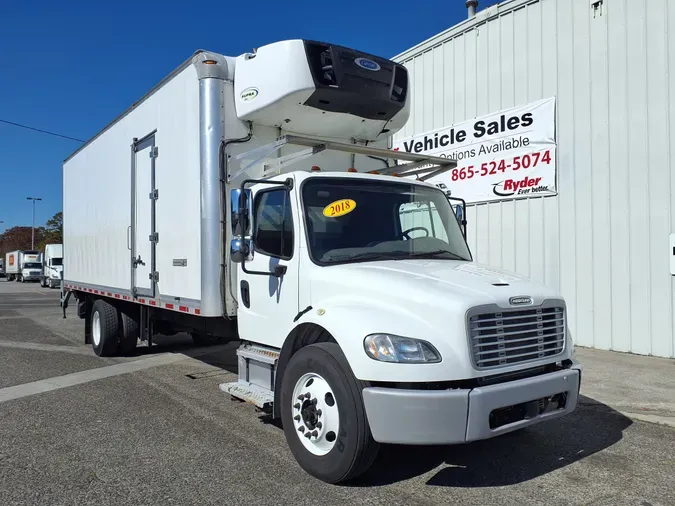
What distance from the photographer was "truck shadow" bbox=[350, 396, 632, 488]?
410 centimetres

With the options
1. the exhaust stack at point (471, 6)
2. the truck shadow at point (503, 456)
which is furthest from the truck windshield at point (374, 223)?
the exhaust stack at point (471, 6)

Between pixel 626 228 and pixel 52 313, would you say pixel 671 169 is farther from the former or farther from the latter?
pixel 52 313

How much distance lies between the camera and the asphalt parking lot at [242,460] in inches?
150

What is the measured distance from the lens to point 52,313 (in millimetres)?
17484

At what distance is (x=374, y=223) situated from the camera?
4824mm

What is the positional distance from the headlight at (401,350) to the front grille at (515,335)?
29 cm

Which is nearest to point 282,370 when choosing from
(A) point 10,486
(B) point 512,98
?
(A) point 10,486

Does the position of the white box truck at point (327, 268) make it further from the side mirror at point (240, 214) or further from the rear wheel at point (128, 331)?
the rear wheel at point (128, 331)

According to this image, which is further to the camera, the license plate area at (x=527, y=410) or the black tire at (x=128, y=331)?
the black tire at (x=128, y=331)

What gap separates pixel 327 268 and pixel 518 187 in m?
7.04

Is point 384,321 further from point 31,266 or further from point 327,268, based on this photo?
point 31,266

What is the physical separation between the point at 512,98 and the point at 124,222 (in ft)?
23.6

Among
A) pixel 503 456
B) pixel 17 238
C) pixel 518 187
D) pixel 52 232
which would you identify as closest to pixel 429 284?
pixel 503 456

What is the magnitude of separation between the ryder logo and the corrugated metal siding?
191mm
